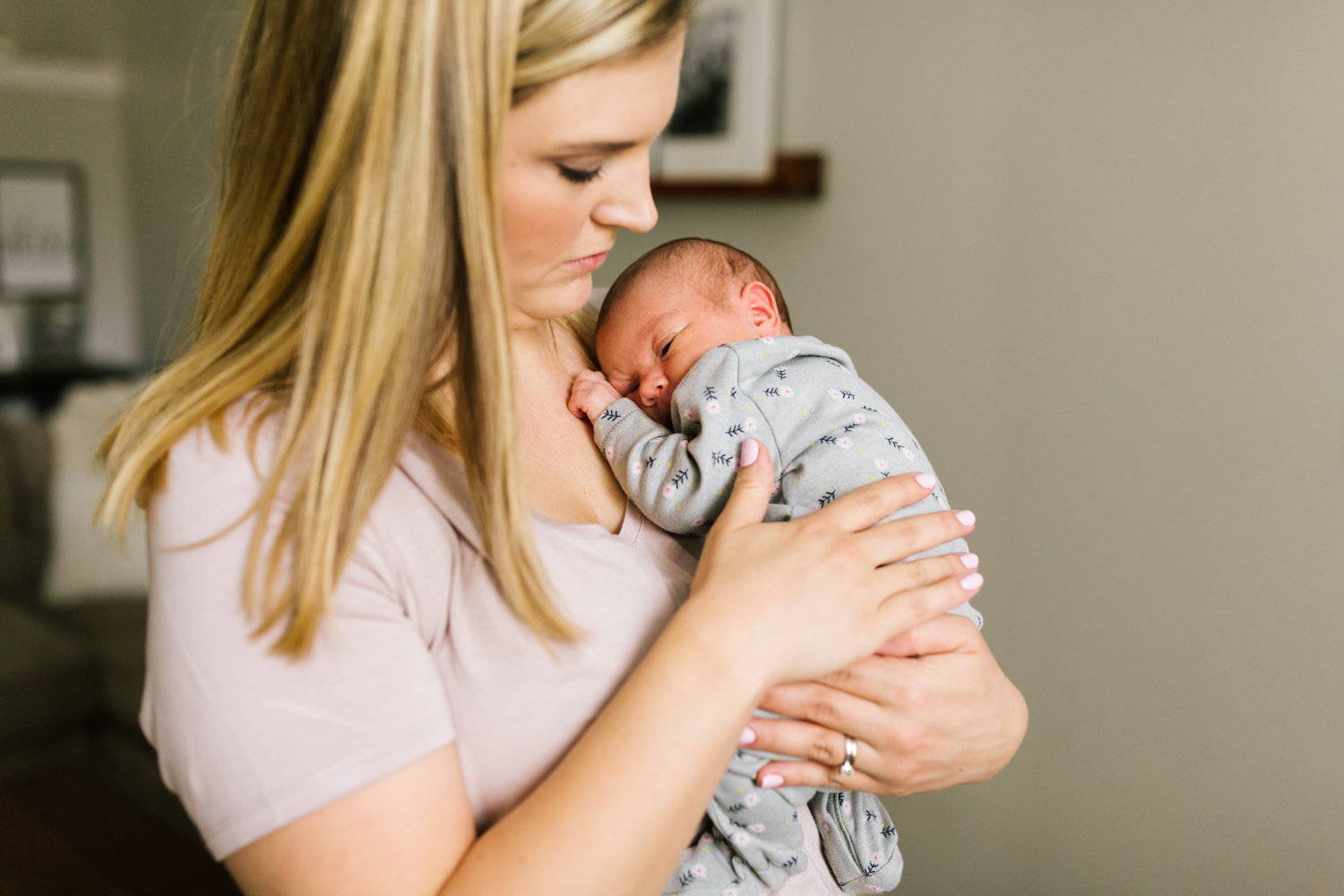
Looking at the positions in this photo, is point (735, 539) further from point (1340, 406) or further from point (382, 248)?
point (1340, 406)

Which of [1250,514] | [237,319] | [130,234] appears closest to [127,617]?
[130,234]

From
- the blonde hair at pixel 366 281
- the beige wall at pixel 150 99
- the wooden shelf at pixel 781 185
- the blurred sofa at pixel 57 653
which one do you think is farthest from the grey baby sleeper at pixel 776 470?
the beige wall at pixel 150 99

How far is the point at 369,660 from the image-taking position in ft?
2.33

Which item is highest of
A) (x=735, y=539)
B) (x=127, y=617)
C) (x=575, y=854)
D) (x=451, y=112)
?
(x=451, y=112)

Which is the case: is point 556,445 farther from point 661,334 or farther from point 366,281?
point 366,281

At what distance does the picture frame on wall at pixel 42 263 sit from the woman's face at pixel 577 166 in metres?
4.66

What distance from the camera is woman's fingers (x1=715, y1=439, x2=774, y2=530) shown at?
887mm

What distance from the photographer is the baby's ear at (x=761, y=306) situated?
1.22m

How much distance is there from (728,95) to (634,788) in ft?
6.41

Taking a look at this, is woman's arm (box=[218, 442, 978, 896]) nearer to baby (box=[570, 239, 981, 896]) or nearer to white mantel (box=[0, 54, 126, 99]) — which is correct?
baby (box=[570, 239, 981, 896])

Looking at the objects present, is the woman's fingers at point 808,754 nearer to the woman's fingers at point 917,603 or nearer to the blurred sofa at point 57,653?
the woman's fingers at point 917,603

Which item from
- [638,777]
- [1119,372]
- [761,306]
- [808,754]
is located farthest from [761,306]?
[1119,372]

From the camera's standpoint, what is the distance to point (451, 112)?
713mm

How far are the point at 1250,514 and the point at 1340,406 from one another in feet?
0.76
